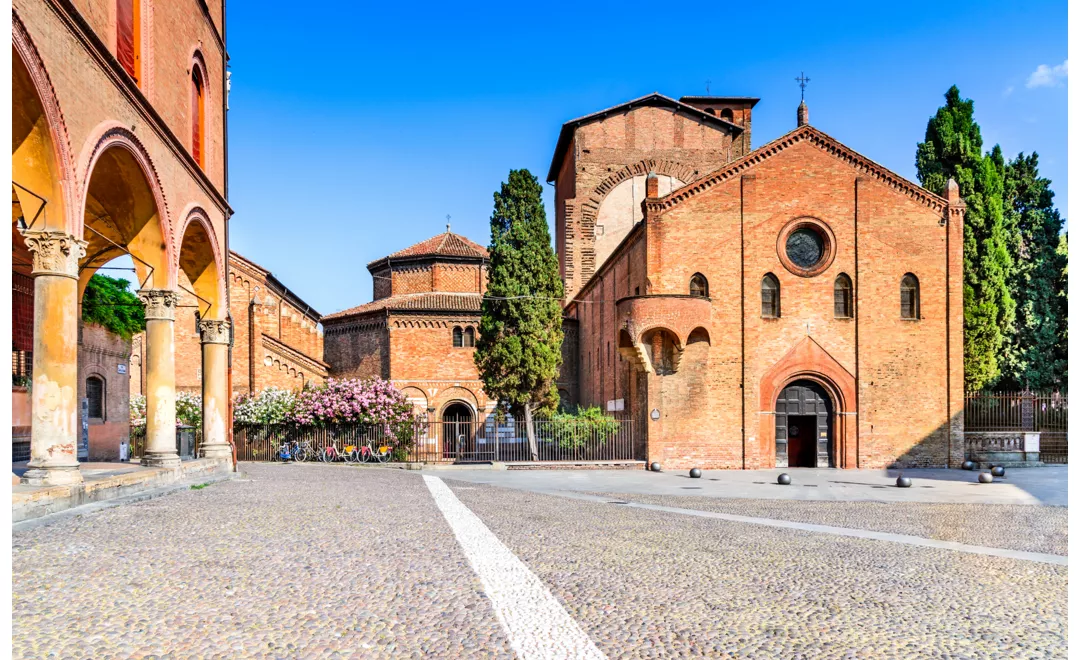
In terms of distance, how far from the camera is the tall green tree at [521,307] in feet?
77.2

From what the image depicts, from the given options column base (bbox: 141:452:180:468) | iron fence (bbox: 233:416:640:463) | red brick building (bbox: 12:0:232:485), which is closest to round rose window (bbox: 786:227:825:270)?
iron fence (bbox: 233:416:640:463)

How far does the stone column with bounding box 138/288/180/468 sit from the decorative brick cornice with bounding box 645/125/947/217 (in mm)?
14020

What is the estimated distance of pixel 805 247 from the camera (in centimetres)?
2267

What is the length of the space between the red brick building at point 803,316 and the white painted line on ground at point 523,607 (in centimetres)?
1399

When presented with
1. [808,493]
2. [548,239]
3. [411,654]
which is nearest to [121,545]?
[411,654]

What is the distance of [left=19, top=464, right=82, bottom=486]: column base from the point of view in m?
8.81

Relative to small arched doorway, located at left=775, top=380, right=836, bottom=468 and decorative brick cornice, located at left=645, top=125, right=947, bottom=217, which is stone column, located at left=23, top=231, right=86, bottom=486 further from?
small arched doorway, located at left=775, top=380, right=836, bottom=468

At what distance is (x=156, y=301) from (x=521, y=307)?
39.5 feet

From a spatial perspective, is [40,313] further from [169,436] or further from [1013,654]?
[1013,654]

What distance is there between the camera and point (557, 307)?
954 inches

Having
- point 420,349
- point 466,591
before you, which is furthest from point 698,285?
point 466,591

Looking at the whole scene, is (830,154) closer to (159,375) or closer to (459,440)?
(459,440)

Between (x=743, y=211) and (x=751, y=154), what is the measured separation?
5.45 feet

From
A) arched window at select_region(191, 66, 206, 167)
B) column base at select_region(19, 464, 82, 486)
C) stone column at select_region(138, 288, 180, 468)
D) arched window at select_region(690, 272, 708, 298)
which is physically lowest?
column base at select_region(19, 464, 82, 486)
